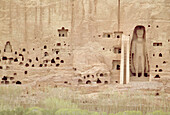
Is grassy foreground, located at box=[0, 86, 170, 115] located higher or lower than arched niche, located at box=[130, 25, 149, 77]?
lower

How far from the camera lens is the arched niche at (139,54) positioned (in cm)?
3234

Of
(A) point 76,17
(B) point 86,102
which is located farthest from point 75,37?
(B) point 86,102

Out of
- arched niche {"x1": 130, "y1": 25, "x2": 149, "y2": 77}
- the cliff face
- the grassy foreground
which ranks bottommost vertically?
the grassy foreground

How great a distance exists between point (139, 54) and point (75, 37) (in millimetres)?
6562

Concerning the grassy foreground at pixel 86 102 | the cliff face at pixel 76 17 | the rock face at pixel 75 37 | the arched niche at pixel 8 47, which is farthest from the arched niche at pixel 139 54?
the arched niche at pixel 8 47

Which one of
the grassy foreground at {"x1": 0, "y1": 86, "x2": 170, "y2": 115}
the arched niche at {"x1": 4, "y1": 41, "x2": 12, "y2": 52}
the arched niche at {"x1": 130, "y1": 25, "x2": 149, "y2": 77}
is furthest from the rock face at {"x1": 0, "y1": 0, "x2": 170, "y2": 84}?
the grassy foreground at {"x1": 0, "y1": 86, "x2": 170, "y2": 115}

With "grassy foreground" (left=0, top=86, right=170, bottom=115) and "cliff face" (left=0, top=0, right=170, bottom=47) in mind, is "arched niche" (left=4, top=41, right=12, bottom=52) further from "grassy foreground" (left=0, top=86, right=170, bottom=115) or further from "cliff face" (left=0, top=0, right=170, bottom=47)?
"grassy foreground" (left=0, top=86, right=170, bottom=115)

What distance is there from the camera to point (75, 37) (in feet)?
109

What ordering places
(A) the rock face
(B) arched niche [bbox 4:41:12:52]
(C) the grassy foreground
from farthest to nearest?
(B) arched niche [bbox 4:41:12:52], (A) the rock face, (C) the grassy foreground

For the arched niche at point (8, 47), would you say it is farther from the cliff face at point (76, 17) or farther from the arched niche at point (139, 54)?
the arched niche at point (139, 54)

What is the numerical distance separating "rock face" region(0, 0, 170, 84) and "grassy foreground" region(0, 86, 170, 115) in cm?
399

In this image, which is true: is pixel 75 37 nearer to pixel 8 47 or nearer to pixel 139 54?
pixel 139 54

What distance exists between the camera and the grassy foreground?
2381cm

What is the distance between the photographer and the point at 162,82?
30.2 metres
